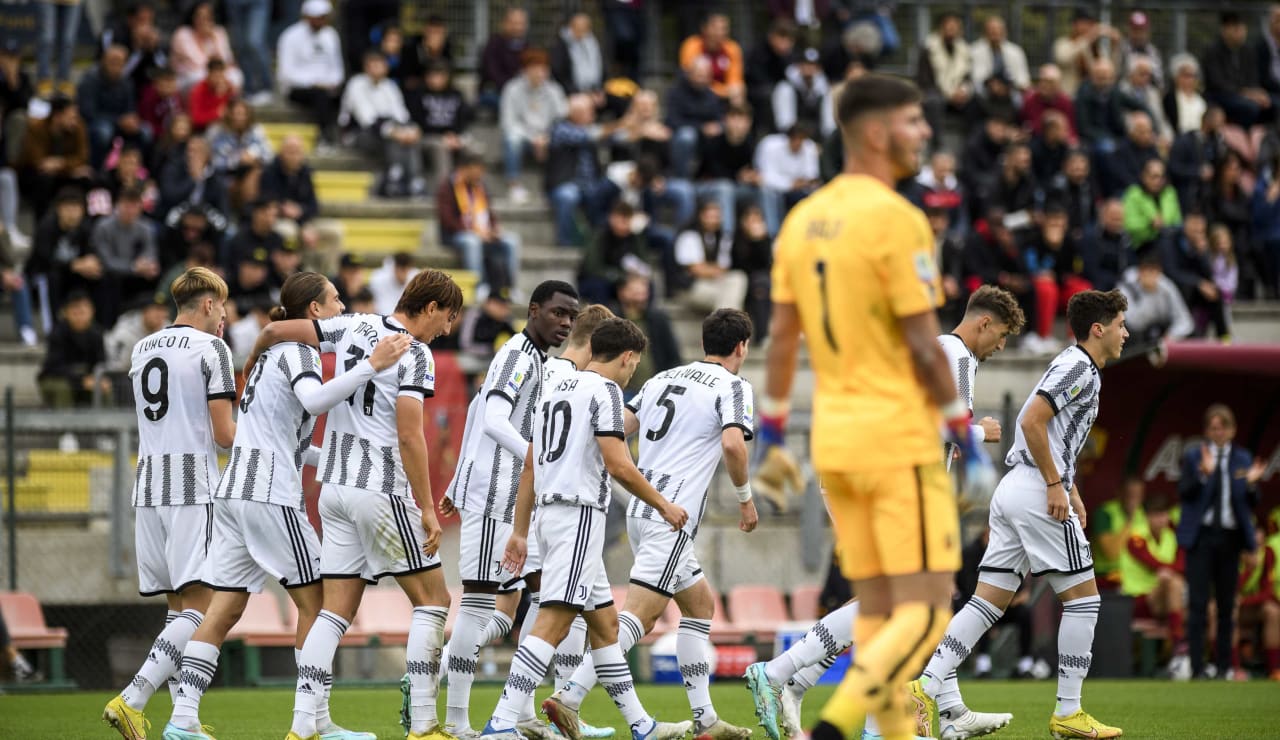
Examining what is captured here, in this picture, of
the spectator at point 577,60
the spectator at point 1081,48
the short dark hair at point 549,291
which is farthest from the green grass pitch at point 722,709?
the spectator at point 1081,48

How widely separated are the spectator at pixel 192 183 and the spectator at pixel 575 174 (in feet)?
13.2

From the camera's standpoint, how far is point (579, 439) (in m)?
9.53

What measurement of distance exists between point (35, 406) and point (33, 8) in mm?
7040

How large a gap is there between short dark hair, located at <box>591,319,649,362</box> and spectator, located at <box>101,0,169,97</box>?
13.8 metres

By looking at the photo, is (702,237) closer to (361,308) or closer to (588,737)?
(361,308)

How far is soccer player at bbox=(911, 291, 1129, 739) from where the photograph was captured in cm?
1027

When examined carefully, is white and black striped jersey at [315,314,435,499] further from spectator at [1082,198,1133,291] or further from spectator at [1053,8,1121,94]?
spectator at [1053,8,1121,94]

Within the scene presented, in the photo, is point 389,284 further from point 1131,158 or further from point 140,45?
point 1131,158

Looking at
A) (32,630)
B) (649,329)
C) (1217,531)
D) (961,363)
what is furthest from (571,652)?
(1217,531)

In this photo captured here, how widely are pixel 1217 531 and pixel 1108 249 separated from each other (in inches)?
217

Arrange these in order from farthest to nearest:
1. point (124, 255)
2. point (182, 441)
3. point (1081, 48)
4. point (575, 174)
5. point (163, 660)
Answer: point (1081, 48) → point (575, 174) → point (124, 255) → point (182, 441) → point (163, 660)

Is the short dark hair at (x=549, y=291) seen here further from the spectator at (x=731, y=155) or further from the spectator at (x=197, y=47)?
the spectator at (x=197, y=47)

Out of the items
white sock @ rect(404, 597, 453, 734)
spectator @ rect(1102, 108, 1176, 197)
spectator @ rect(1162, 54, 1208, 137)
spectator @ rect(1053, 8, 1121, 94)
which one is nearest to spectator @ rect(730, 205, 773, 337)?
spectator @ rect(1102, 108, 1176, 197)

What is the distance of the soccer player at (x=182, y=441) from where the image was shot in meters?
10.2
